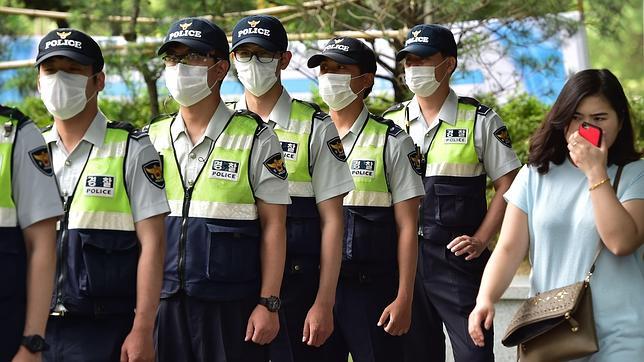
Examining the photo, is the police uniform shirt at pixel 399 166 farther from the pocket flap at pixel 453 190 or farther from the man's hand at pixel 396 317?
the man's hand at pixel 396 317

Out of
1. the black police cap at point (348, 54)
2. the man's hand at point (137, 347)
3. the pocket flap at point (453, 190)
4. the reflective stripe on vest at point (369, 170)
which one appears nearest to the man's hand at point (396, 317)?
the reflective stripe on vest at point (369, 170)

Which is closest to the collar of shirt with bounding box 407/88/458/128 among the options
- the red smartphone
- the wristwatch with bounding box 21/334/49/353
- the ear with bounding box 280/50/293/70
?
the ear with bounding box 280/50/293/70

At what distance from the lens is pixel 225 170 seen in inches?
227

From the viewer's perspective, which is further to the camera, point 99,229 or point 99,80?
point 99,80

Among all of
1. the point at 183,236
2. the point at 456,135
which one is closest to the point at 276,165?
the point at 183,236

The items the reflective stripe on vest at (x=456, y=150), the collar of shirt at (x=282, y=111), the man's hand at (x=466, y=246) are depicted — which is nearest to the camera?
the collar of shirt at (x=282, y=111)

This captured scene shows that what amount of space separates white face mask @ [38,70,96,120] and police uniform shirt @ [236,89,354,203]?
4.26ft

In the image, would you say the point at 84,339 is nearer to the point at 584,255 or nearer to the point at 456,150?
the point at 584,255

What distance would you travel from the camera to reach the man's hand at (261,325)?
5695 mm

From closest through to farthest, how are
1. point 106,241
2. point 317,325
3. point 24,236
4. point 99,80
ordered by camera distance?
point 24,236
point 106,241
point 99,80
point 317,325

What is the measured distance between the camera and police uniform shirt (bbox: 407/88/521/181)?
7383 millimetres

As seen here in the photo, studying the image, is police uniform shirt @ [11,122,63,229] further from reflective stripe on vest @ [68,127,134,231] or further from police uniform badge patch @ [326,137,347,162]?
police uniform badge patch @ [326,137,347,162]

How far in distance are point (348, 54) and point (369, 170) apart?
606 mm

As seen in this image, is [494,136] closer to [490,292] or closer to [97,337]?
[490,292]
